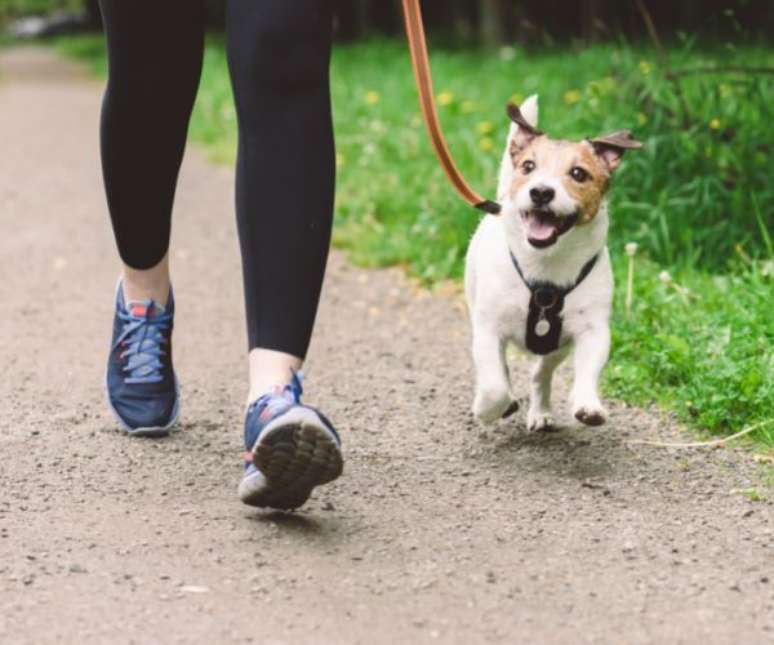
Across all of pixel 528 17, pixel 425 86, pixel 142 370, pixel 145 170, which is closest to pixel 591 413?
pixel 425 86

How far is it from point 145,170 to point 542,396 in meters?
1.24

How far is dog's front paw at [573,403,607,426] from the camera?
126 inches

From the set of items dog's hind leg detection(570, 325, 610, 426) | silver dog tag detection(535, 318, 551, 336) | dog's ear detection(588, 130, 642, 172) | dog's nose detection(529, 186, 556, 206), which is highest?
dog's ear detection(588, 130, 642, 172)

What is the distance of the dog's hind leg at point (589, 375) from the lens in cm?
321

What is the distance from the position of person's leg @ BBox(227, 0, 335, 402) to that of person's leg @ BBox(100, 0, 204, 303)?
1.13 feet

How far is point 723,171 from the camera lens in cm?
556

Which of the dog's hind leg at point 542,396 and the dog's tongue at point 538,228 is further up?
the dog's tongue at point 538,228

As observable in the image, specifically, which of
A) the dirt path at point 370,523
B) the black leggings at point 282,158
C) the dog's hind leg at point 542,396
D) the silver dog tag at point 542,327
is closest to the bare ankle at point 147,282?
the dirt path at point 370,523

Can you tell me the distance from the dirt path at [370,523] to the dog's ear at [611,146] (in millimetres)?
729

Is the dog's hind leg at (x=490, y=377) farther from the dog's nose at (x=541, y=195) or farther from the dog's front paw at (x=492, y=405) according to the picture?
the dog's nose at (x=541, y=195)

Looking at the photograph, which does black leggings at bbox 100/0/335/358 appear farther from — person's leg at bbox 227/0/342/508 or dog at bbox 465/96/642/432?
dog at bbox 465/96/642/432

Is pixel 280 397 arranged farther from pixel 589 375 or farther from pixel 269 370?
pixel 589 375

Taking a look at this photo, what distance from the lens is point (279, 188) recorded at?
2.71 meters

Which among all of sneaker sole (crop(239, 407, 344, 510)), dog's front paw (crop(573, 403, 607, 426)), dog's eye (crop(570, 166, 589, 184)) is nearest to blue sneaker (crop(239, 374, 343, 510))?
sneaker sole (crop(239, 407, 344, 510))
